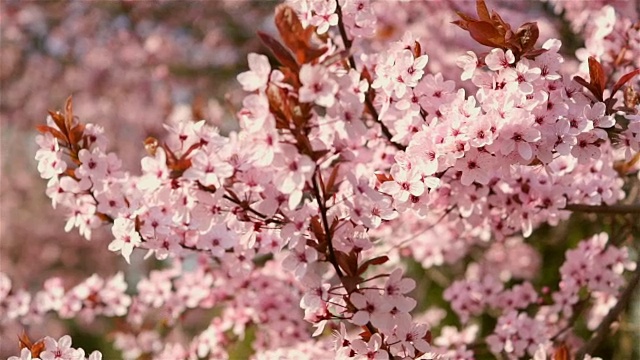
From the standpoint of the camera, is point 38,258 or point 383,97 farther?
point 38,258

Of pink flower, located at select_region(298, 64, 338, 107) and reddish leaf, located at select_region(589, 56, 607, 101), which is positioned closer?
pink flower, located at select_region(298, 64, 338, 107)

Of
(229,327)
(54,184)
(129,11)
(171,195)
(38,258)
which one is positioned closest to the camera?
(171,195)

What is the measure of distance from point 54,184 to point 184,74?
291cm

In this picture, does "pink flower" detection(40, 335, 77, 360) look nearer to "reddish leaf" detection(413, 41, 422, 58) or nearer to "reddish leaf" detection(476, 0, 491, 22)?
"reddish leaf" detection(413, 41, 422, 58)

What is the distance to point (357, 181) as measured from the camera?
1271mm

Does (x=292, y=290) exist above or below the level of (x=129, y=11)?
below

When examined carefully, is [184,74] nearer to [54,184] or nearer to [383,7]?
[383,7]

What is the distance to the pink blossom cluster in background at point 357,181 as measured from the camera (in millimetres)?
1206

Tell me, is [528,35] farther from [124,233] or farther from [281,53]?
[124,233]

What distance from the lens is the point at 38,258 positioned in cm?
665

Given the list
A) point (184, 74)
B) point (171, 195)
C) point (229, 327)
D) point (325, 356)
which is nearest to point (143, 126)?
point (184, 74)

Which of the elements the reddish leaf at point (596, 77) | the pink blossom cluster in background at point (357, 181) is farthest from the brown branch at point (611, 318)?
the reddish leaf at point (596, 77)

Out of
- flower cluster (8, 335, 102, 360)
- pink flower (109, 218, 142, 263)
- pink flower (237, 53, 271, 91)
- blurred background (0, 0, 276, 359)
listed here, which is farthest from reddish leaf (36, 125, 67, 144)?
blurred background (0, 0, 276, 359)

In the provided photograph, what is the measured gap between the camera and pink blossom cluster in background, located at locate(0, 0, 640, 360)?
3.96 feet
